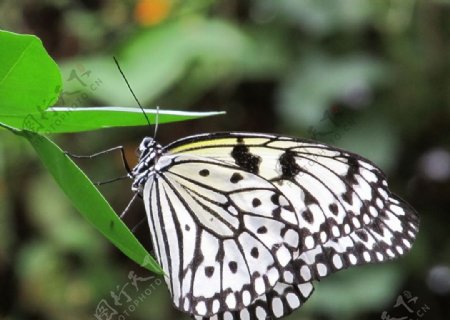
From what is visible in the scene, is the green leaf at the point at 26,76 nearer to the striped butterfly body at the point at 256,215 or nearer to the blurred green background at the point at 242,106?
the striped butterfly body at the point at 256,215

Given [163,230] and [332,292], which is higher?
[163,230]

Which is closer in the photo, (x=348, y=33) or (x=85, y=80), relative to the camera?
(x=85, y=80)

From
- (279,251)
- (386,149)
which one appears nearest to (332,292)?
(386,149)

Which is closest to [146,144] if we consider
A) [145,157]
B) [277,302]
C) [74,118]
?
[145,157]

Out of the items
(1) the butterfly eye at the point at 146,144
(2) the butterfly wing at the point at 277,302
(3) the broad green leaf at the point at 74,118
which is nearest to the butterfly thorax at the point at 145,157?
(1) the butterfly eye at the point at 146,144

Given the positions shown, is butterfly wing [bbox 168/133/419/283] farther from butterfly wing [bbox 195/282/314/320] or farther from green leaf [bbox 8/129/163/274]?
green leaf [bbox 8/129/163/274]

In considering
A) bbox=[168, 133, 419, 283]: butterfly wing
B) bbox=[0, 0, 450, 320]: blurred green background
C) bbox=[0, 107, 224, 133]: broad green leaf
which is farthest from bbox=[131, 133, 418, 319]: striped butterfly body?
bbox=[0, 0, 450, 320]: blurred green background

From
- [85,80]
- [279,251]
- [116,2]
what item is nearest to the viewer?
[279,251]

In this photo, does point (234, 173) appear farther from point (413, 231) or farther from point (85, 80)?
point (85, 80)
